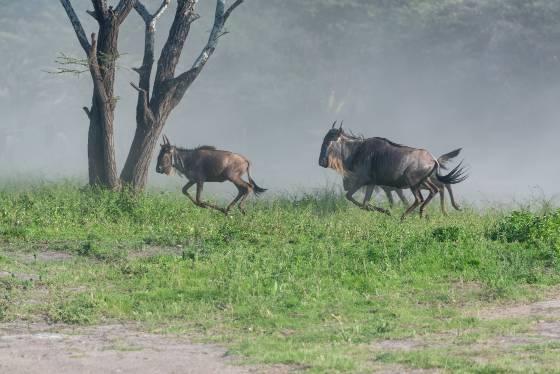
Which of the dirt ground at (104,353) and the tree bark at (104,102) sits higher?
the tree bark at (104,102)

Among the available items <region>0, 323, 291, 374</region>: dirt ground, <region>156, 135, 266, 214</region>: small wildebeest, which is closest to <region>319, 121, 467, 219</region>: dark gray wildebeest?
<region>156, 135, 266, 214</region>: small wildebeest

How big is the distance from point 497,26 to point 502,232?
113 feet

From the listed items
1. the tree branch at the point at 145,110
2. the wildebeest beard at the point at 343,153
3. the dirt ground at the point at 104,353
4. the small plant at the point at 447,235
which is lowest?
the dirt ground at the point at 104,353

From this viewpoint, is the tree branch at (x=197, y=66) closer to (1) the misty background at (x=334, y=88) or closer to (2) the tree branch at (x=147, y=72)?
(2) the tree branch at (x=147, y=72)

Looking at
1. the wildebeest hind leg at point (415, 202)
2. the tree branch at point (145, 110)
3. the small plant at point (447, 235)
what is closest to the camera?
the small plant at point (447, 235)

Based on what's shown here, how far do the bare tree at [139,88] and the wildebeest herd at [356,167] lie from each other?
922mm

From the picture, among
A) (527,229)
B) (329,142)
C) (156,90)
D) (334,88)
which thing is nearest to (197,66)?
(156,90)

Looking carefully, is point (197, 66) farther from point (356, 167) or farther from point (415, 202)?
point (415, 202)

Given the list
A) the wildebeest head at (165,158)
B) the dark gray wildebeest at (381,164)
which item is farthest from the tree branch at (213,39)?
the dark gray wildebeest at (381,164)

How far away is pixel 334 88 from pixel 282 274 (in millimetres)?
38345

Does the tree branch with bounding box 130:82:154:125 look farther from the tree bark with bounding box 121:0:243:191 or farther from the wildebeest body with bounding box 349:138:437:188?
the wildebeest body with bounding box 349:138:437:188

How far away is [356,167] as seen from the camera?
1955 centimetres

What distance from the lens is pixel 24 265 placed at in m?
13.0

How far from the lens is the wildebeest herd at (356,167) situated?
62.6ft
